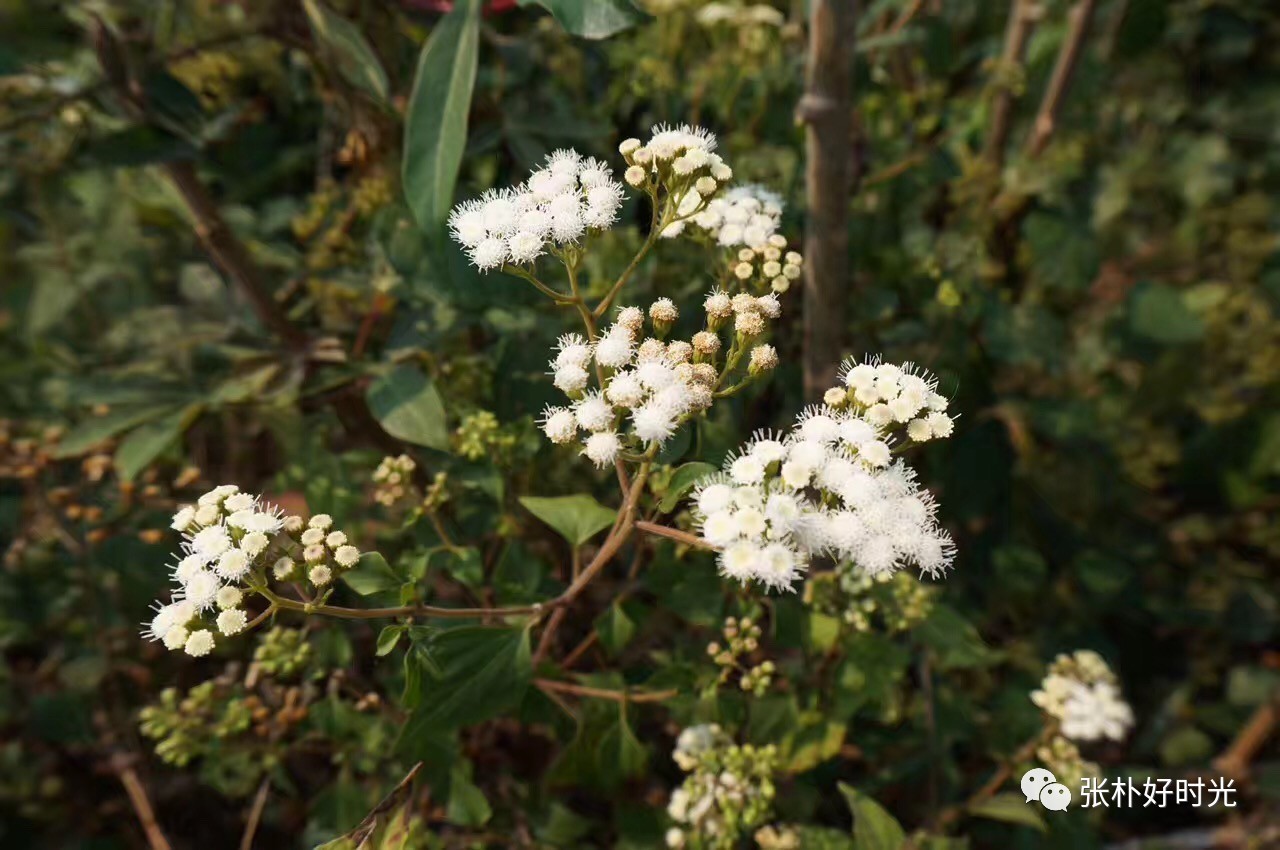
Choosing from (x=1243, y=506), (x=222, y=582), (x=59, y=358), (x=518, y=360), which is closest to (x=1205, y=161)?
(x=1243, y=506)

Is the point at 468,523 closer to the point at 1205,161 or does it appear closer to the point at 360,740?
the point at 360,740

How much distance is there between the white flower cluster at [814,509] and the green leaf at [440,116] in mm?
502

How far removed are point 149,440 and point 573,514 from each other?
76cm

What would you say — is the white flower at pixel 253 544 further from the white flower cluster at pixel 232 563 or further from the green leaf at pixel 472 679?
the green leaf at pixel 472 679

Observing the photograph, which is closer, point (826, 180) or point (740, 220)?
point (740, 220)

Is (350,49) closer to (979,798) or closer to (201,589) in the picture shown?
(201,589)

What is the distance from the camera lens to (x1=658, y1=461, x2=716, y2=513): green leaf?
0.84 m

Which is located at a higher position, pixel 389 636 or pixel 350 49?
pixel 350 49

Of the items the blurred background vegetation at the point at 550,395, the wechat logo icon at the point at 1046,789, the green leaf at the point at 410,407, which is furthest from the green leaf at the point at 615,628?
the wechat logo icon at the point at 1046,789

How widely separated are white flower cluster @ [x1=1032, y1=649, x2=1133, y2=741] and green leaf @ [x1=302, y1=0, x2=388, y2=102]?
1260mm

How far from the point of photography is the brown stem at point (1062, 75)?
1.74 m

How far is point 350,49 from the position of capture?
47.9 inches

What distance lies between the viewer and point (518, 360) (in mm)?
1411

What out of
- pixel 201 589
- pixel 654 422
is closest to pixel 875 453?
pixel 654 422
